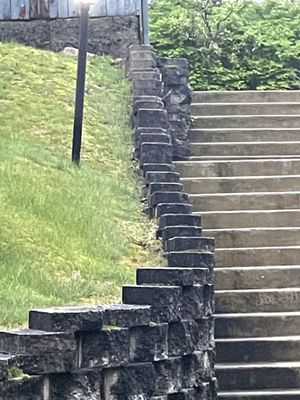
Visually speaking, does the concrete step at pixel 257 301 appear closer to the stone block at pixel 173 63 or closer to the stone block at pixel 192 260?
the stone block at pixel 192 260

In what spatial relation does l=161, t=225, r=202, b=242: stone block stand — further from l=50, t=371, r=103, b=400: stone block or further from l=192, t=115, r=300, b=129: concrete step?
l=192, t=115, r=300, b=129: concrete step

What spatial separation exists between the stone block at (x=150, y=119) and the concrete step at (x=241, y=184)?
0.67 m

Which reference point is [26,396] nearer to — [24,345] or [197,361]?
[24,345]

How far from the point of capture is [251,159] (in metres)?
12.3

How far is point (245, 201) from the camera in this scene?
1121cm

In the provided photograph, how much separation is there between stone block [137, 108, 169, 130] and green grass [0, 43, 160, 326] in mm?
319

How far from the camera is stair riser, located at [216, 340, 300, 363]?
895 centimetres

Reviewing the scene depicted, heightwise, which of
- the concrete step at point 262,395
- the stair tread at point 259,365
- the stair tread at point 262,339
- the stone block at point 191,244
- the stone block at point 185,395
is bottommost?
the concrete step at point 262,395

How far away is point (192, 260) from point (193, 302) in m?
0.62

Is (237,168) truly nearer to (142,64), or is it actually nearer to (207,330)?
(142,64)

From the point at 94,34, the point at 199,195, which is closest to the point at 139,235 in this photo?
the point at 199,195

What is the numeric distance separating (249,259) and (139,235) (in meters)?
1.42

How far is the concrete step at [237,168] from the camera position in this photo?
38.9 feet

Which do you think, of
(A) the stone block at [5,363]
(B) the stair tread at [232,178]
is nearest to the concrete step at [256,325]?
(B) the stair tread at [232,178]
